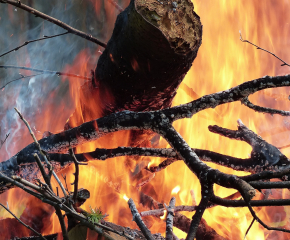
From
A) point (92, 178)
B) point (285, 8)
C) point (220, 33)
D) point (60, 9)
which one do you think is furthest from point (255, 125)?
point (60, 9)

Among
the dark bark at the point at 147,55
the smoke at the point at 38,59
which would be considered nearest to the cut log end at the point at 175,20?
the dark bark at the point at 147,55

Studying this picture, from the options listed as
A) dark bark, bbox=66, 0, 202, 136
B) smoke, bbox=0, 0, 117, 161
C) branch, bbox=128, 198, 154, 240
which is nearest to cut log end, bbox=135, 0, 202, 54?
dark bark, bbox=66, 0, 202, 136

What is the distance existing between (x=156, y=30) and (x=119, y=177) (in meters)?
1.66

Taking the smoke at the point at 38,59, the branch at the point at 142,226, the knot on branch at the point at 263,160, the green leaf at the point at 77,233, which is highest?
the smoke at the point at 38,59

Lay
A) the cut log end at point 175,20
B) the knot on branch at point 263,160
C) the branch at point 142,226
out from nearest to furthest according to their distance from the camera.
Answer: the branch at point 142,226, the cut log end at point 175,20, the knot on branch at point 263,160

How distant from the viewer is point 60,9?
151 inches

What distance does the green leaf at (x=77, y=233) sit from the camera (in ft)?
3.49

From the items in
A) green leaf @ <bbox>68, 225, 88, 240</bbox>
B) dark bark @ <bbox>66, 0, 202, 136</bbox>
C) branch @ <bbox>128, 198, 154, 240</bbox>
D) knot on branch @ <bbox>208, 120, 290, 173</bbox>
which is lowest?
green leaf @ <bbox>68, 225, 88, 240</bbox>

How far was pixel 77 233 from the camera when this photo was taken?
107 centimetres

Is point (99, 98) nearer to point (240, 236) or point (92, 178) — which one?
point (92, 178)

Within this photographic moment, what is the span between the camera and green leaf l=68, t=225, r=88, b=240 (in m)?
1.06

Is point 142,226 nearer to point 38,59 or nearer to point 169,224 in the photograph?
point 169,224

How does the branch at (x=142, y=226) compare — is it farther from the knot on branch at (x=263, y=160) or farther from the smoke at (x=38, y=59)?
the smoke at (x=38, y=59)

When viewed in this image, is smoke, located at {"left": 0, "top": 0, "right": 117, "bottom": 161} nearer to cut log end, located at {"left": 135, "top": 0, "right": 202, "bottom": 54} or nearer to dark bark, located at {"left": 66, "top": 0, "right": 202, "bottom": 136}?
dark bark, located at {"left": 66, "top": 0, "right": 202, "bottom": 136}
